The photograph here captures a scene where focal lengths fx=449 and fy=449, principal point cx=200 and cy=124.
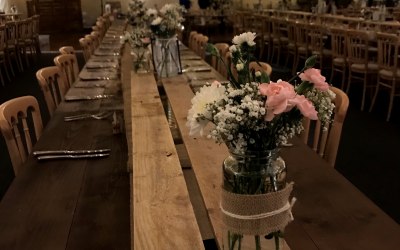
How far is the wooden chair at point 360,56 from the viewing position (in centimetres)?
475

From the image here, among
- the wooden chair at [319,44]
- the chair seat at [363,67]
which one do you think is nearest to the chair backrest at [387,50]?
the chair seat at [363,67]

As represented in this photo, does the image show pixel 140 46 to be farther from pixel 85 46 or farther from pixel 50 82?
pixel 85 46

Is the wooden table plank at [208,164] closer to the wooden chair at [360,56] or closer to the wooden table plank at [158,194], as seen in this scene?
the wooden table plank at [158,194]

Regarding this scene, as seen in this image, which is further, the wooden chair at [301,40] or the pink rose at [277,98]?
the wooden chair at [301,40]

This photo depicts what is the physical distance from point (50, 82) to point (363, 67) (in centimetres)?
339

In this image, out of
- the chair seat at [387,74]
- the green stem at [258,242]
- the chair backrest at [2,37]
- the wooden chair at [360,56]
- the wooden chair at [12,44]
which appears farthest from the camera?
the wooden chair at [12,44]

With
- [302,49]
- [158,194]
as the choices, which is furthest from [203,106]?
[302,49]

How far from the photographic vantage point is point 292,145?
1804 millimetres

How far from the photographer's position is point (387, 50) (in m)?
4.55

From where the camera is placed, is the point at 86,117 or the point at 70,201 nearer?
the point at 70,201

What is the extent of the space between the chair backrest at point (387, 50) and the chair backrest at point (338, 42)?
23.9 inches

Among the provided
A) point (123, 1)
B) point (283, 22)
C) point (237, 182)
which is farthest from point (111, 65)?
point (123, 1)

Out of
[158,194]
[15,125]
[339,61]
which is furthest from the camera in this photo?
[339,61]

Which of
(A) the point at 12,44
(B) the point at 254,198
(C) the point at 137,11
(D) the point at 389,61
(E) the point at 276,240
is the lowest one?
(A) the point at 12,44
